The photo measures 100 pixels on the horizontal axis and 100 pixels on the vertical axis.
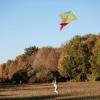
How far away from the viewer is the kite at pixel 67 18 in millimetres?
23111

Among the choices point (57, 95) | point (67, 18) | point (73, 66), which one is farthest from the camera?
point (73, 66)

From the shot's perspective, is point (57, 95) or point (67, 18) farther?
point (57, 95)

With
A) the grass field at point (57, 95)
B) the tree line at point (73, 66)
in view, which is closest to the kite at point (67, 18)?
the grass field at point (57, 95)

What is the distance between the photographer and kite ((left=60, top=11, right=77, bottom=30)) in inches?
910

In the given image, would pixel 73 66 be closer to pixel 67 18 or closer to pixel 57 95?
pixel 57 95

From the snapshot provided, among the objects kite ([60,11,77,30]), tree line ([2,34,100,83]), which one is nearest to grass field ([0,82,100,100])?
kite ([60,11,77,30])

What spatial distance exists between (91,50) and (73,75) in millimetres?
6215

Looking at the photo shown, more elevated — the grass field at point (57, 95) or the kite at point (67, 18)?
the kite at point (67, 18)

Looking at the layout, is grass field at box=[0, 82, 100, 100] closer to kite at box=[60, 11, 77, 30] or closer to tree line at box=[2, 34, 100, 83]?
kite at box=[60, 11, 77, 30]

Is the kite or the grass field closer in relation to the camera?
the kite

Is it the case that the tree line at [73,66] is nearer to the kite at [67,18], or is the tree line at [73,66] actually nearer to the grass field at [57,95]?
the grass field at [57,95]

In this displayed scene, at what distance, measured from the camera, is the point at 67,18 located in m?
24.2

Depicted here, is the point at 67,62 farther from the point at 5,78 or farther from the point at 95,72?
the point at 5,78

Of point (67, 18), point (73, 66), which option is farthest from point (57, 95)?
point (73, 66)
